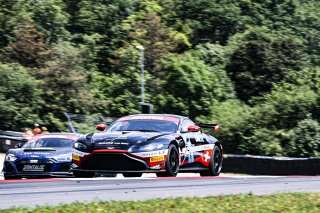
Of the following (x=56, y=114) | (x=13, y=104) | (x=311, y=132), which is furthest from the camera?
(x=56, y=114)

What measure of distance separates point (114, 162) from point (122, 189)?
3.41 metres

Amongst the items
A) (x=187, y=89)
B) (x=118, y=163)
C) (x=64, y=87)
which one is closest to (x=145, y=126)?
(x=118, y=163)

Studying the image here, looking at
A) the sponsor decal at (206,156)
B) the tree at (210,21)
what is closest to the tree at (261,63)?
the tree at (210,21)

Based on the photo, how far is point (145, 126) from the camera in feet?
54.7

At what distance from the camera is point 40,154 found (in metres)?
19.7

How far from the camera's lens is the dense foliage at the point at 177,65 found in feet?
136

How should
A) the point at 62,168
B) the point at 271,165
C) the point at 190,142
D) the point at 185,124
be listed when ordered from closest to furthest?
the point at 190,142 < the point at 185,124 < the point at 62,168 < the point at 271,165

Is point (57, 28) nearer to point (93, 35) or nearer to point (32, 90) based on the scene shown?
point (93, 35)

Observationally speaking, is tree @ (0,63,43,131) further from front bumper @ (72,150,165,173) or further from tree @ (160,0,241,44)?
front bumper @ (72,150,165,173)

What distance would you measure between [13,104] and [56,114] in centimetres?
419

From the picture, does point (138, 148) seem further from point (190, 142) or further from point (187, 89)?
point (187, 89)

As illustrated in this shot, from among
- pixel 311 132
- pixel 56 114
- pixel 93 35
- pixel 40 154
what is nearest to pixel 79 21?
pixel 93 35

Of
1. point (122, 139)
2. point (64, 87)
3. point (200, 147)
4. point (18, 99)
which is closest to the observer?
point (122, 139)

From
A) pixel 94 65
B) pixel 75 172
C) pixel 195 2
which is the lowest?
pixel 75 172
